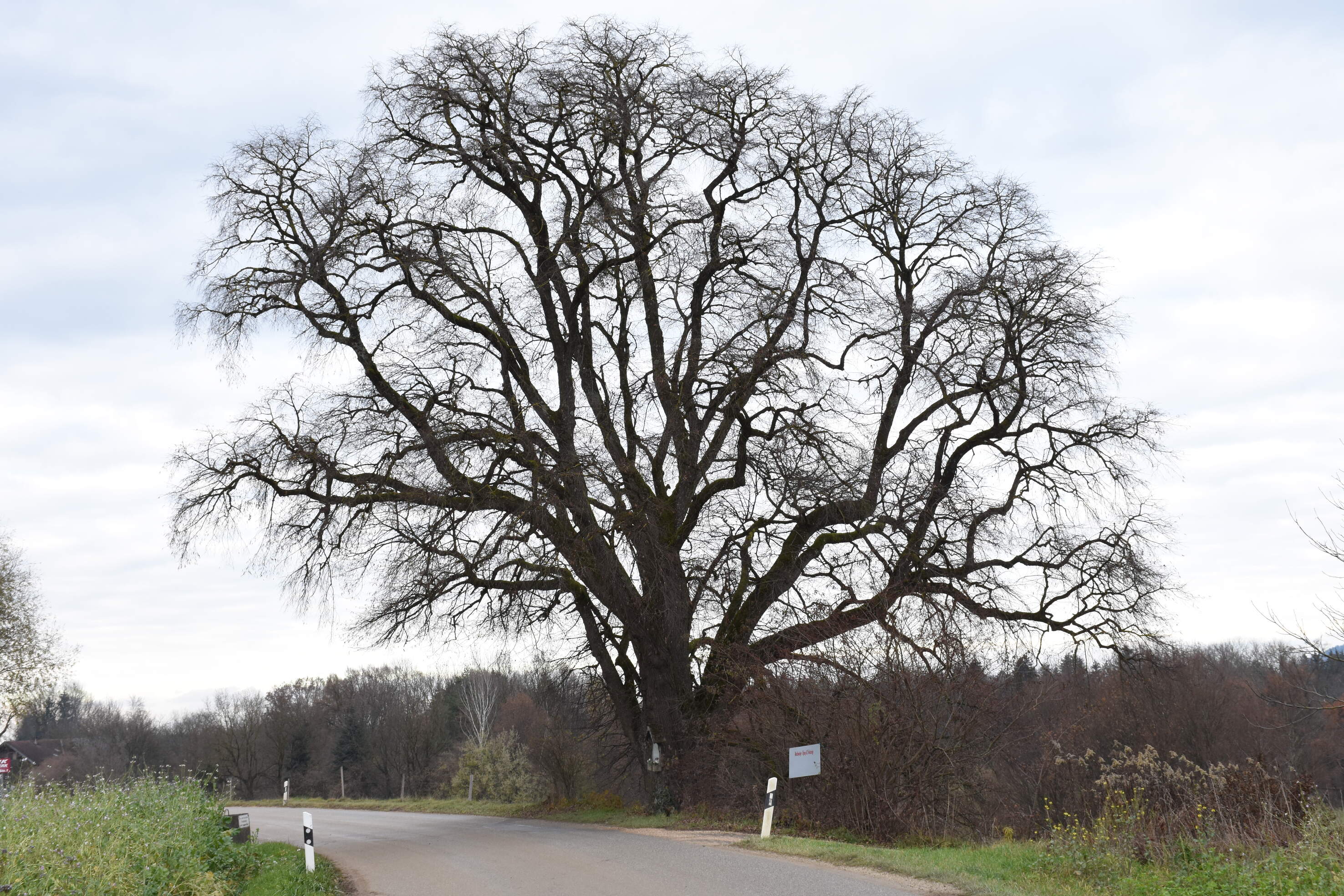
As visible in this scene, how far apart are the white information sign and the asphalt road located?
1.39 meters

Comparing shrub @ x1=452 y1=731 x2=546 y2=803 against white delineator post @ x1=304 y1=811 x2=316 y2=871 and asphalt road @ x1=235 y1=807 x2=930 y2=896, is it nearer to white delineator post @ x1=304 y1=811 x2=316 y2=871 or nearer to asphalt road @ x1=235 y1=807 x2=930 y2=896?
asphalt road @ x1=235 y1=807 x2=930 y2=896

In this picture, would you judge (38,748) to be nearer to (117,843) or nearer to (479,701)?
(479,701)

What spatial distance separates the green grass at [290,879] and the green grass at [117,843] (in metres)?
0.28

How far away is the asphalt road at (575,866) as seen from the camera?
10594mm

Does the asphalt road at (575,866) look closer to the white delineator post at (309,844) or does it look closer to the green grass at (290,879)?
the green grass at (290,879)

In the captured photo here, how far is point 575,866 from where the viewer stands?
1277cm

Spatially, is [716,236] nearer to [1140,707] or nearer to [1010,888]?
[1010,888]

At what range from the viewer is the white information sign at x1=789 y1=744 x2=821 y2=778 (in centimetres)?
1545

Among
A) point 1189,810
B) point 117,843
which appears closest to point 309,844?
point 117,843

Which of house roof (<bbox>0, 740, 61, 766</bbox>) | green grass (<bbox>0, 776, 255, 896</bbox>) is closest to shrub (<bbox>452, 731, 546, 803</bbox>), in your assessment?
green grass (<bbox>0, 776, 255, 896</bbox>)

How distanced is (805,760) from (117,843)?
361 inches

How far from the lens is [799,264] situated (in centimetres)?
2316

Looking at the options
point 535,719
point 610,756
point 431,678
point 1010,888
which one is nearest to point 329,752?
point 431,678

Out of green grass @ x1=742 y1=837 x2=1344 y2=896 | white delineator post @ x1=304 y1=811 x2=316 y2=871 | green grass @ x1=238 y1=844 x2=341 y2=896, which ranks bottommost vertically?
green grass @ x1=238 y1=844 x2=341 y2=896
